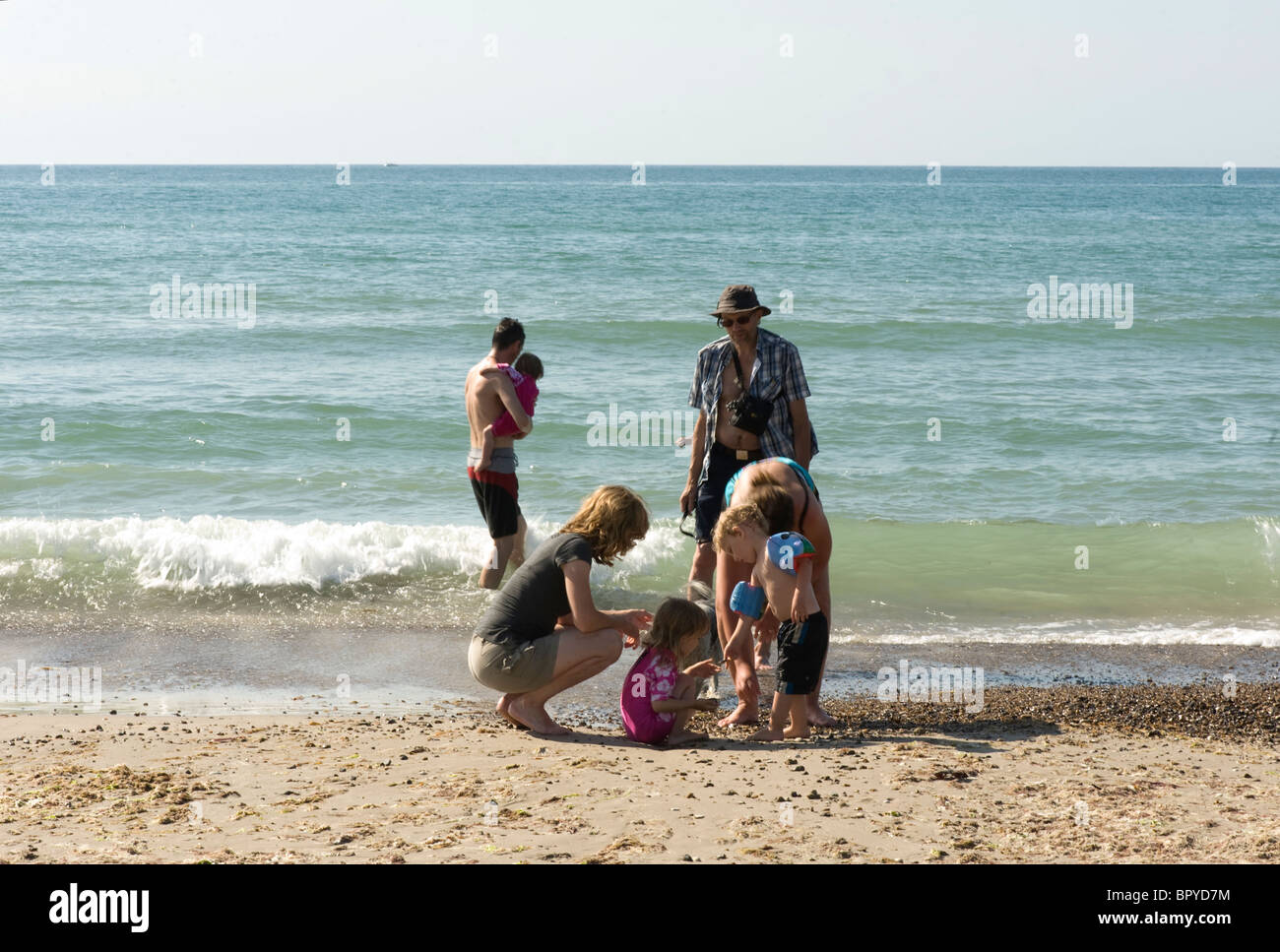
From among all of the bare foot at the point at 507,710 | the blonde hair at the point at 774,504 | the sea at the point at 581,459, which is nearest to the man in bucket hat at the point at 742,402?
the blonde hair at the point at 774,504

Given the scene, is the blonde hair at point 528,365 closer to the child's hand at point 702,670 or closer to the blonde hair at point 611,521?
the blonde hair at point 611,521

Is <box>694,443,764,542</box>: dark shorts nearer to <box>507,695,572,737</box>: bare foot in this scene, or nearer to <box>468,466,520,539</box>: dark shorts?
<box>507,695,572,737</box>: bare foot

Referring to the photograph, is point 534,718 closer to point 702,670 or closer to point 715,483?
point 702,670

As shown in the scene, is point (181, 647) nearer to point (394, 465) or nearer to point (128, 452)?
point (394, 465)

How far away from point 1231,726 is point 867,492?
5455mm

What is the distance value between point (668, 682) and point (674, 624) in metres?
0.23

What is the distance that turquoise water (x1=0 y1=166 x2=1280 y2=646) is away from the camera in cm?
770

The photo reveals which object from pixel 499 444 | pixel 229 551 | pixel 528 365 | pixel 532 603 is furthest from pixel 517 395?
pixel 229 551

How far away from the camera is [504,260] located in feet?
92.5

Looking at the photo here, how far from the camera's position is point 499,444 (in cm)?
649

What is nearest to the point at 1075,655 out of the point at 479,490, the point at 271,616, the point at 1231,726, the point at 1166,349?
the point at 1231,726

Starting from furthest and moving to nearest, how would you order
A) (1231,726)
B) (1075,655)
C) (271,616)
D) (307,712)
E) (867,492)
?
(867,492), (271,616), (1075,655), (307,712), (1231,726)

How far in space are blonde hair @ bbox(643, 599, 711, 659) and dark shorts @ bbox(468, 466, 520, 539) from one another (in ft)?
6.41

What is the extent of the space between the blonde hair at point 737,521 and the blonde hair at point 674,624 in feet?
0.98
